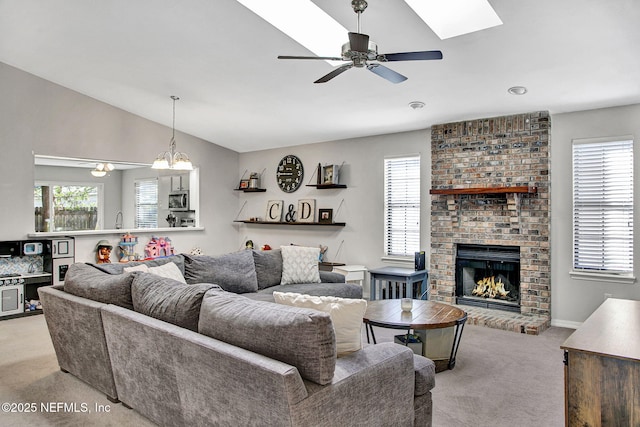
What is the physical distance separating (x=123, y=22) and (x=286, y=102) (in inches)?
81.9

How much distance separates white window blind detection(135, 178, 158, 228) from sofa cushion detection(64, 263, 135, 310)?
3922 mm

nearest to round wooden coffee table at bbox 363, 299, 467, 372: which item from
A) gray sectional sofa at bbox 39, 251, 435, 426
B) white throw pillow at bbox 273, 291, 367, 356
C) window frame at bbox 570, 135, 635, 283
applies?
gray sectional sofa at bbox 39, 251, 435, 426

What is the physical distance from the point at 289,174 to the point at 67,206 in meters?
3.43

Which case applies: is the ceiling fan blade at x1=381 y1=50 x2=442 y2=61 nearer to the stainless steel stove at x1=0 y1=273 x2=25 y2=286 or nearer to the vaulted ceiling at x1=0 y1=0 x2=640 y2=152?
the vaulted ceiling at x1=0 y1=0 x2=640 y2=152

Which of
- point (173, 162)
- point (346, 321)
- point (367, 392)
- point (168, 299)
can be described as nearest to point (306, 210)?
point (173, 162)

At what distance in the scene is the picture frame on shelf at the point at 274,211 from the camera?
25.3ft

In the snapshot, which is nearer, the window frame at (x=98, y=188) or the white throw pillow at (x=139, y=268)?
the white throw pillow at (x=139, y=268)

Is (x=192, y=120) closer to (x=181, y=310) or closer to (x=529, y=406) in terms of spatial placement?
(x=181, y=310)

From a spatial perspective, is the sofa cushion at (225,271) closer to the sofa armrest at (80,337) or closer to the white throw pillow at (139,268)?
the white throw pillow at (139,268)

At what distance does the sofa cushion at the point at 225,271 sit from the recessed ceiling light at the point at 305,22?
2320 millimetres

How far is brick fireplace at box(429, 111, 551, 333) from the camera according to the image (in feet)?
16.3

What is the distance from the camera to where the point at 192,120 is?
680 cm

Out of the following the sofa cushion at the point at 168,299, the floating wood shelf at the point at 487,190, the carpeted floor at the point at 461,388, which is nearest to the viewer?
the sofa cushion at the point at 168,299

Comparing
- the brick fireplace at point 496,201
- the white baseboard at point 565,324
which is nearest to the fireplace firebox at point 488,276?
the brick fireplace at point 496,201
